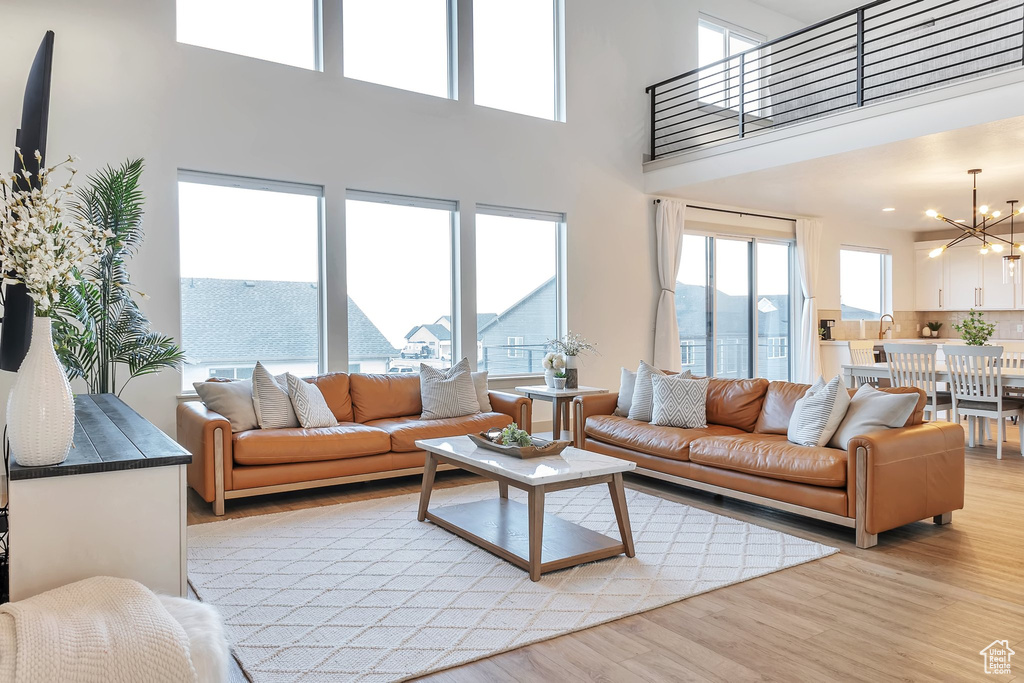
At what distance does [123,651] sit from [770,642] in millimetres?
2088

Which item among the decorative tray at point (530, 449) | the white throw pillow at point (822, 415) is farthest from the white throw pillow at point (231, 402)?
the white throw pillow at point (822, 415)

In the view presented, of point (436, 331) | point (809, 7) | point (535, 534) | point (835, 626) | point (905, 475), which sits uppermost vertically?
point (809, 7)

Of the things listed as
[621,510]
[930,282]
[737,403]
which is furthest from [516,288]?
[930,282]

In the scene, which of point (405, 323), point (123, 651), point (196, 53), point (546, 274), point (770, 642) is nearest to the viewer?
point (123, 651)

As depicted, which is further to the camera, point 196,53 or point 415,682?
point 196,53

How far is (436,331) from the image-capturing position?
657 cm

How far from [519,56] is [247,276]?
3526 millimetres

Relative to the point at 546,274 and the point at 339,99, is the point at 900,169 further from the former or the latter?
the point at 339,99

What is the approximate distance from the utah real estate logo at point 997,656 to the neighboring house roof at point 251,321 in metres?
4.89

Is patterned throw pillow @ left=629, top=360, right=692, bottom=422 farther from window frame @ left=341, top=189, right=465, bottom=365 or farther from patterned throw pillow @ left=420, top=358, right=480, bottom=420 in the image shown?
window frame @ left=341, top=189, right=465, bottom=365

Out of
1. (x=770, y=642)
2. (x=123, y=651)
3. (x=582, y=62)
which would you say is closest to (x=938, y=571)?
(x=770, y=642)

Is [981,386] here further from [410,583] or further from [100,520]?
[100,520]

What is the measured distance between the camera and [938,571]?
10.6 feet

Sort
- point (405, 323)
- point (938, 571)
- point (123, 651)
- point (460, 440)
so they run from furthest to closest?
point (405, 323)
point (460, 440)
point (938, 571)
point (123, 651)
